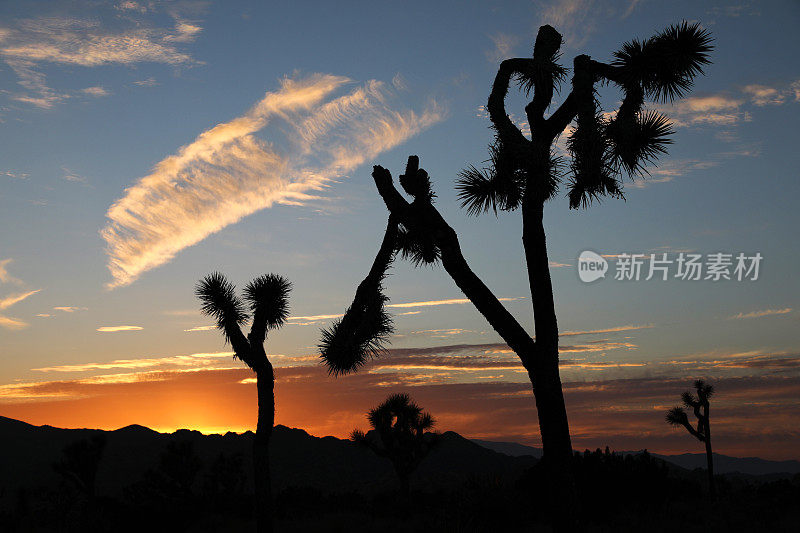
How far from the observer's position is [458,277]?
942 centimetres

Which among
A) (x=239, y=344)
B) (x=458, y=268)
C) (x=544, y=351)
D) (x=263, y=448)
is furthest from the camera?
(x=239, y=344)

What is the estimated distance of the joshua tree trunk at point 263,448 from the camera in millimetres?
15492

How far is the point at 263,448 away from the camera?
52.7ft

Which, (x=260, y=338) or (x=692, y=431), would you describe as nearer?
(x=260, y=338)

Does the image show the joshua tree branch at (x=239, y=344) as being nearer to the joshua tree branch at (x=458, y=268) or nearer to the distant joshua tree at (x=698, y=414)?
the joshua tree branch at (x=458, y=268)

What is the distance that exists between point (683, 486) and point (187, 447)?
21.5 metres

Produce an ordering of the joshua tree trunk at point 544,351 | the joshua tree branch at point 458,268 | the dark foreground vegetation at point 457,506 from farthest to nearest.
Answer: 1. the dark foreground vegetation at point 457,506
2. the joshua tree branch at point 458,268
3. the joshua tree trunk at point 544,351

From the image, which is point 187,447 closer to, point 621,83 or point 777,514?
point 777,514

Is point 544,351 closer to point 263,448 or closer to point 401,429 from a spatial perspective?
point 263,448

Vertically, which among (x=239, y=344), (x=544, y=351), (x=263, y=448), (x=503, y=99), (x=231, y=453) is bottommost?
(x=231, y=453)

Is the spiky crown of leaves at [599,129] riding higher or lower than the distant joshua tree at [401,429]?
higher

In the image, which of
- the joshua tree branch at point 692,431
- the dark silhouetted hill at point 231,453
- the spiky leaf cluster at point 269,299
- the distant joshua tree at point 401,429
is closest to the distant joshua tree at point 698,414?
the joshua tree branch at point 692,431

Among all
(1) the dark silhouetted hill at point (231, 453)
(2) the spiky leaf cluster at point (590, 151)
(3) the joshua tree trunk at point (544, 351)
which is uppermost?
(2) the spiky leaf cluster at point (590, 151)

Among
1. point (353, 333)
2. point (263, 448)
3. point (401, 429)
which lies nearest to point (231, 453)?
point (401, 429)
